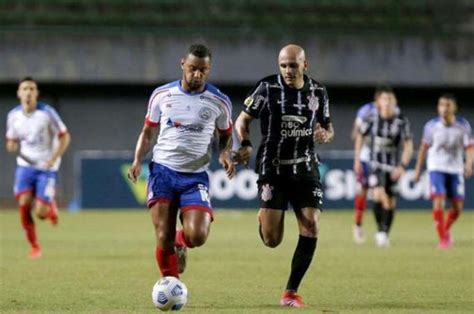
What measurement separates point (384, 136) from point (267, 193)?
8.90m

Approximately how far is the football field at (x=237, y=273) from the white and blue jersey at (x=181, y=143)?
93cm

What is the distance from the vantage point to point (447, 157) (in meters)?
20.1

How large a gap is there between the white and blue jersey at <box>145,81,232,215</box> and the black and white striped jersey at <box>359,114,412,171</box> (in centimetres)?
933

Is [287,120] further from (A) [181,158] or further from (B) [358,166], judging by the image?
(B) [358,166]

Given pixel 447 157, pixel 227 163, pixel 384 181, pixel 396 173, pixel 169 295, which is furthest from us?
pixel 384 181

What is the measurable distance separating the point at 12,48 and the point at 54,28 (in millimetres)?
1111

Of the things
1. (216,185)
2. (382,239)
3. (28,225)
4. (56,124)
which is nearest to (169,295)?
(28,225)

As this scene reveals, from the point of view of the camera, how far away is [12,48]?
104 feet

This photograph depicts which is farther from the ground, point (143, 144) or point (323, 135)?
point (323, 135)

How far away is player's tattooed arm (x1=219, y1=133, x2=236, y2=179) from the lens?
10.8 metres

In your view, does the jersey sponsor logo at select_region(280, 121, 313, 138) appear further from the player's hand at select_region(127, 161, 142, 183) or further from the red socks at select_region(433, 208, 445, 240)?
the red socks at select_region(433, 208, 445, 240)

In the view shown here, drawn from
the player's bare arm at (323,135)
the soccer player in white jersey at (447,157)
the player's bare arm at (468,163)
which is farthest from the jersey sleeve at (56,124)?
the player's bare arm at (323,135)

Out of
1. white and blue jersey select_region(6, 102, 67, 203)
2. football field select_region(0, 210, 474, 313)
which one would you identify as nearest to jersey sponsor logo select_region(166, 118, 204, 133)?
football field select_region(0, 210, 474, 313)

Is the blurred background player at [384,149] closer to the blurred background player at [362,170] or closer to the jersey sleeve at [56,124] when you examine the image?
the blurred background player at [362,170]
